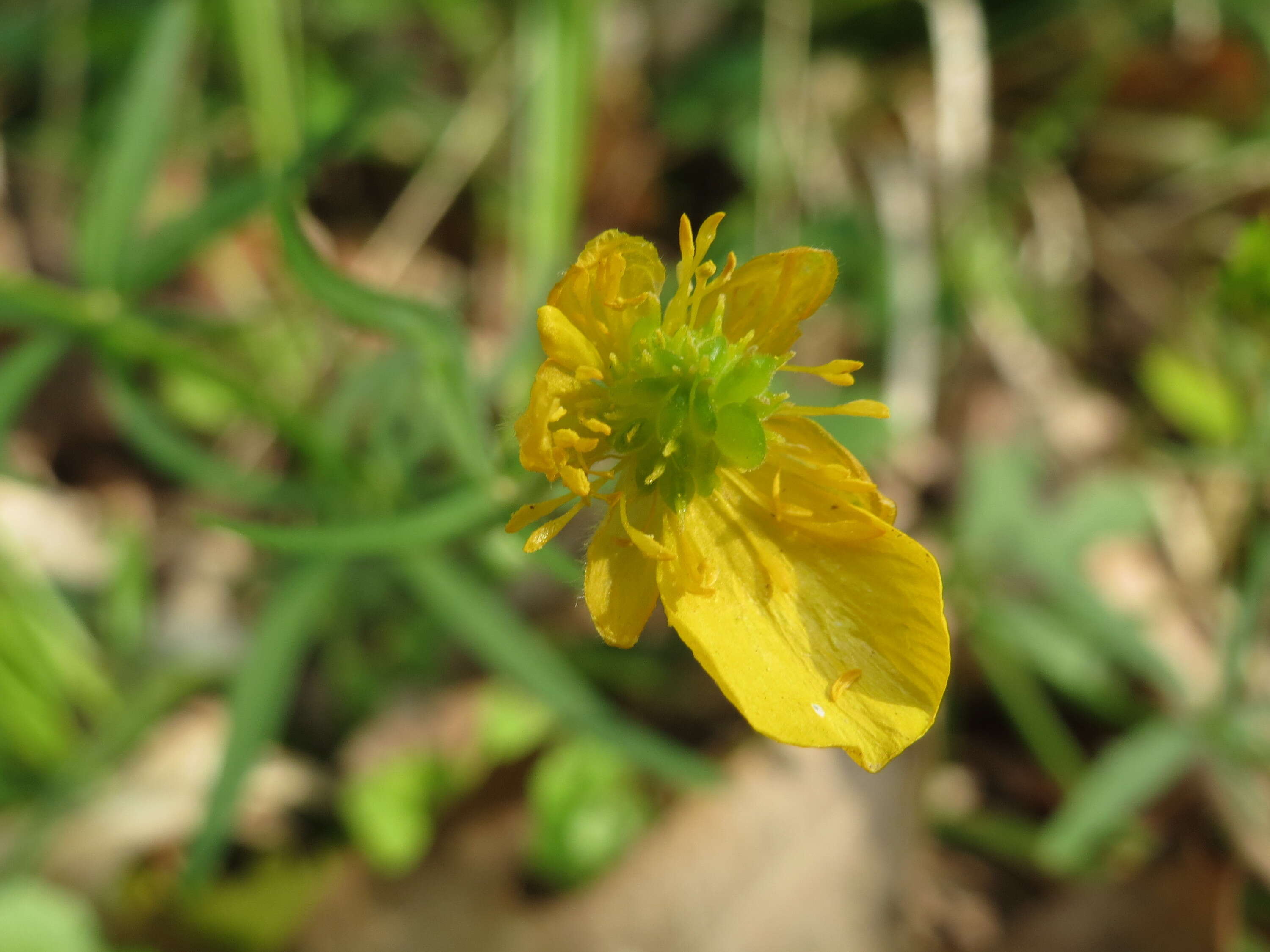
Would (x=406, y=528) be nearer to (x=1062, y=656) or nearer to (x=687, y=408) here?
(x=687, y=408)

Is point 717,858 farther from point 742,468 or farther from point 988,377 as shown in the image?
point 988,377

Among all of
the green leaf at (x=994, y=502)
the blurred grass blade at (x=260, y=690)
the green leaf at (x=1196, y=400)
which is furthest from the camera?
the green leaf at (x=1196, y=400)

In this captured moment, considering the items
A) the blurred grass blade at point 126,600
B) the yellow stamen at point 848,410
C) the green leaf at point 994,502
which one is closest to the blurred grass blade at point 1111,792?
the green leaf at point 994,502

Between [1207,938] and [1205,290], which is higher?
[1205,290]

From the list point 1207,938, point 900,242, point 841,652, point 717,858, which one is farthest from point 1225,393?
point 841,652

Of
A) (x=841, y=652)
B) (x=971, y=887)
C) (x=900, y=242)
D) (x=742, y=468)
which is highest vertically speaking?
(x=742, y=468)

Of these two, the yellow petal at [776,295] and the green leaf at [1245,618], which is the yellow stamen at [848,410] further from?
the green leaf at [1245,618]

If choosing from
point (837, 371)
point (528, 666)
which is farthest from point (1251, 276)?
point (528, 666)
